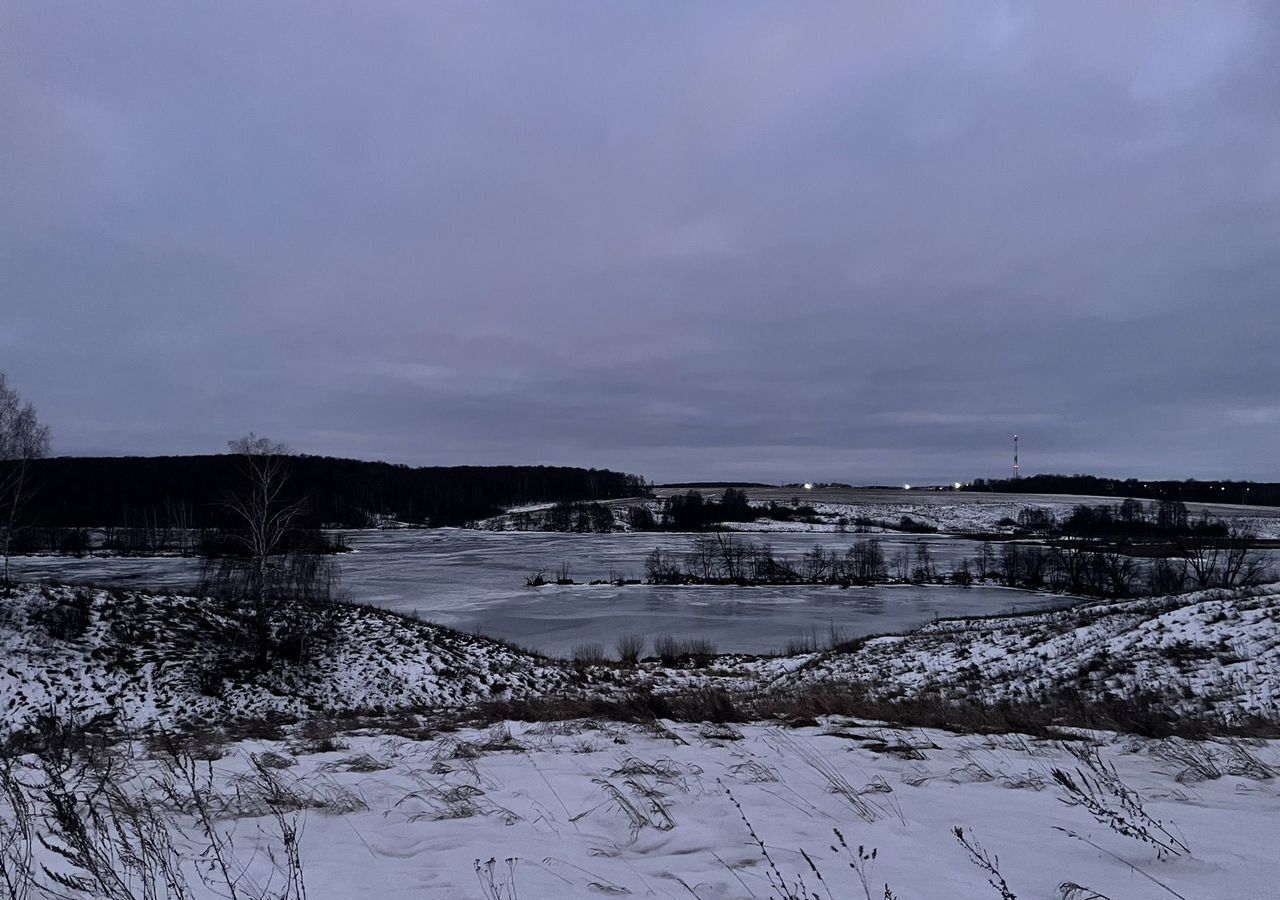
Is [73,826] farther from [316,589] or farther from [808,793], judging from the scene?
[316,589]

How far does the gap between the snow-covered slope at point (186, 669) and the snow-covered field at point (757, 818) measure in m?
12.6

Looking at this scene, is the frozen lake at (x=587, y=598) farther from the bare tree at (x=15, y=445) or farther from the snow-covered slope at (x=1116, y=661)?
the bare tree at (x=15, y=445)

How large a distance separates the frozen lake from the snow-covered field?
2450cm

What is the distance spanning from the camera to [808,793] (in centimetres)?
465

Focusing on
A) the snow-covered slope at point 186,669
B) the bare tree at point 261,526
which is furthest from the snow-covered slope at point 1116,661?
the bare tree at point 261,526

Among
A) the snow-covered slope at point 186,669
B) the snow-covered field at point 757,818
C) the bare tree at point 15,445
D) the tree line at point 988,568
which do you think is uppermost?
the bare tree at point 15,445

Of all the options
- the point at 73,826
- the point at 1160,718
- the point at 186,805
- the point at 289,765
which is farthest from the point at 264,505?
the point at 1160,718

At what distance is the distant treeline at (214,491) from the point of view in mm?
117500

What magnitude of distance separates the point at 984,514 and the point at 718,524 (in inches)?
2214

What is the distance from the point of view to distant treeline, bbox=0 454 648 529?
11750 cm

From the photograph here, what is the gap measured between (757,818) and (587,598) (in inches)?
1833

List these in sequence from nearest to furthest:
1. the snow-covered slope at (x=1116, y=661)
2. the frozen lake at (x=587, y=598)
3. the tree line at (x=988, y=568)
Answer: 1. the snow-covered slope at (x=1116, y=661)
2. the frozen lake at (x=587, y=598)
3. the tree line at (x=988, y=568)

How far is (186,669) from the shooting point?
1800cm

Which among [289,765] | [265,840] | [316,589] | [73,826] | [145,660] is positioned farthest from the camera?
[316,589]
